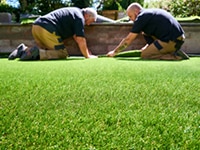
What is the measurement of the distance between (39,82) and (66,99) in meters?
0.35

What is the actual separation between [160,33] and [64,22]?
1.42 metres

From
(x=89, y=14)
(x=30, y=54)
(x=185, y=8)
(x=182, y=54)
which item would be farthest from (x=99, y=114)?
(x=185, y=8)

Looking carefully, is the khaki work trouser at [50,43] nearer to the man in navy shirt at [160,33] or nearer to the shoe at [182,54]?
the man in navy shirt at [160,33]

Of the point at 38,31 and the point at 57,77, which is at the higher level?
the point at 38,31

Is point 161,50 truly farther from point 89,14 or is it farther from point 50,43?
point 50,43

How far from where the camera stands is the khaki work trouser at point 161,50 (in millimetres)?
3133

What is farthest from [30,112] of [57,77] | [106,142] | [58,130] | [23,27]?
[23,27]

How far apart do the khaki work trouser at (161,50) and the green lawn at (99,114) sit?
1782mm

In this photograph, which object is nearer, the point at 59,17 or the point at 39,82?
the point at 39,82

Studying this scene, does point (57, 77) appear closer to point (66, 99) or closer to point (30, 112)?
point (66, 99)

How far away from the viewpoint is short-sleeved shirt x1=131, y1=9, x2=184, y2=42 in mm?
3039

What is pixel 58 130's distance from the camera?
791mm

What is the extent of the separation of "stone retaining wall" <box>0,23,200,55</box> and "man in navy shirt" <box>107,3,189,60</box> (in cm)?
71

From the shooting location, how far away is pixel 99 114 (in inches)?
35.8
